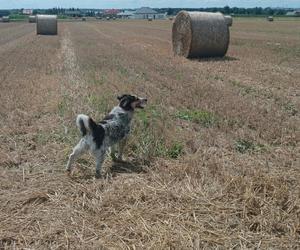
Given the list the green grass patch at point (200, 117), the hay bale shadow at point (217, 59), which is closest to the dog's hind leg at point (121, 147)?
the green grass patch at point (200, 117)

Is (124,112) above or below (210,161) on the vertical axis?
above

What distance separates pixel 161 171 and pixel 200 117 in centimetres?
305

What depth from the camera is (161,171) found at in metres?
6.48

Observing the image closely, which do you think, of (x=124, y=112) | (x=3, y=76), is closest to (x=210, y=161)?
(x=124, y=112)

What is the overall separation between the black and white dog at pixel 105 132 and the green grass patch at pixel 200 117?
7.31 ft

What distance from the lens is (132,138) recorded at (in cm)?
768

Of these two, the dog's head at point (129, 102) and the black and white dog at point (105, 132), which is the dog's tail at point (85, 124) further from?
the dog's head at point (129, 102)

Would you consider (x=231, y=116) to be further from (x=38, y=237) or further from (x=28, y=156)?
(x=38, y=237)

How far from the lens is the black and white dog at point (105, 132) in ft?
20.3

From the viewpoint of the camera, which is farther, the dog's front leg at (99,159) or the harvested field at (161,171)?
the dog's front leg at (99,159)

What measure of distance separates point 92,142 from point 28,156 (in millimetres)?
1575

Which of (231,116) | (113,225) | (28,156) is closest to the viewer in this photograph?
(113,225)

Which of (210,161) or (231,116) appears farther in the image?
(231,116)

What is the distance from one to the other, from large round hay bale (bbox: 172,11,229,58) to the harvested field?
6.18 m
